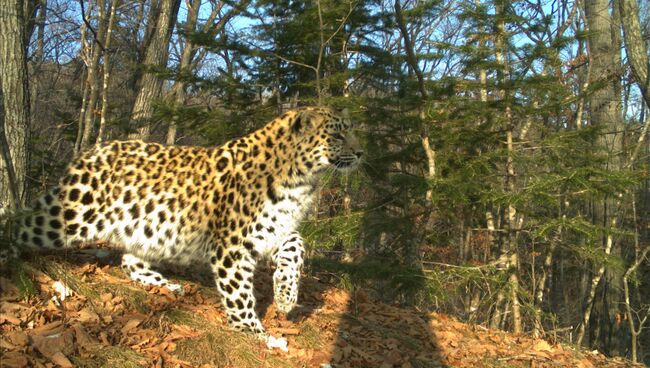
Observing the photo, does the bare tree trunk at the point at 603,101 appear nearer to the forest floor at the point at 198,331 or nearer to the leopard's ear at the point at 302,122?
the forest floor at the point at 198,331

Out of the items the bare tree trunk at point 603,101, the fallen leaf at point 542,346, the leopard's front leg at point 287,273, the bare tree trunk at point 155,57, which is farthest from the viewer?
the bare tree trunk at point 155,57

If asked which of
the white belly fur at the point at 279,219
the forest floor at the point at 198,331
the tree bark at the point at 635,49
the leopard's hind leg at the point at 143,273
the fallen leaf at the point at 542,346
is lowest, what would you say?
the fallen leaf at the point at 542,346

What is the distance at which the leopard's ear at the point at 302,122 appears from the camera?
22.4ft

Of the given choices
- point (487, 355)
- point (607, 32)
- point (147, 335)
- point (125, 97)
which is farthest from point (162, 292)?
point (125, 97)

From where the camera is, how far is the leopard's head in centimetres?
679

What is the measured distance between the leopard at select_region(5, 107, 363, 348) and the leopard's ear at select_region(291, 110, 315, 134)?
13 millimetres

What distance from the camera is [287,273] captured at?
6.71 meters

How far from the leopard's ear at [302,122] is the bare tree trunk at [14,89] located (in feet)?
11.5

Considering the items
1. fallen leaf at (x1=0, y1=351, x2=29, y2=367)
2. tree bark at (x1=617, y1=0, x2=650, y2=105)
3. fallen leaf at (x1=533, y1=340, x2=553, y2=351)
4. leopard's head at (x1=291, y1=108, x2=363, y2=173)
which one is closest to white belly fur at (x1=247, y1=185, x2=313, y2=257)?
leopard's head at (x1=291, y1=108, x2=363, y2=173)

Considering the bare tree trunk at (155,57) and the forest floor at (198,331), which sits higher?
the bare tree trunk at (155,57)

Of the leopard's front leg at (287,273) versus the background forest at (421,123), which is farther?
the background forest at (421,123)

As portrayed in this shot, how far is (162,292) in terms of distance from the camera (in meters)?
6.68

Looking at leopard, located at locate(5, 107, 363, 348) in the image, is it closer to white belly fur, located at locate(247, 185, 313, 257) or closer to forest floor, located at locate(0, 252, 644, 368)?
white belly fur, located at locate(247, 185, 313, 257)

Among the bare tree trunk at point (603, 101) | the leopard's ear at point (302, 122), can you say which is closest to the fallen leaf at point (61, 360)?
the leopard's ear at point (302, 122)
